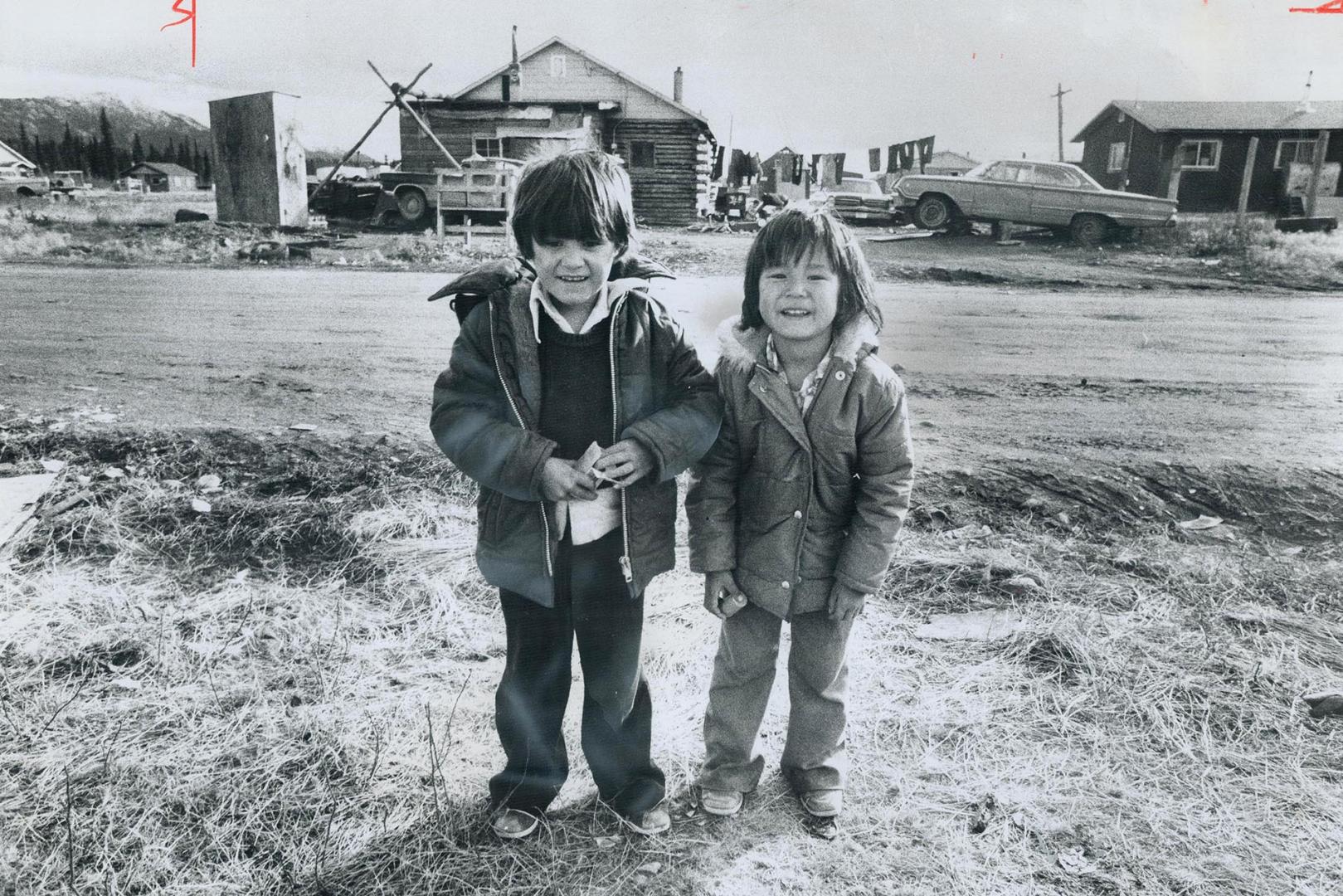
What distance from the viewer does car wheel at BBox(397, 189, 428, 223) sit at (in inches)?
107

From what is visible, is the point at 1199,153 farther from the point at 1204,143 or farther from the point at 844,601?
the point at 844,601

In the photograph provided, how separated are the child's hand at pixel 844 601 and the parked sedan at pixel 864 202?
1586mm

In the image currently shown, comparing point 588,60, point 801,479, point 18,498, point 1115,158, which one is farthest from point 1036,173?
point 18,498

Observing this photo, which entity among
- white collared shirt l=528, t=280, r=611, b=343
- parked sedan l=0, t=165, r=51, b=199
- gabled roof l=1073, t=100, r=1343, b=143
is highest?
gabled roof l=1073, t=100, r=1343, b=143

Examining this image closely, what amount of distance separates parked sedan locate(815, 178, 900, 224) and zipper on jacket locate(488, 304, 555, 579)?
167 cm

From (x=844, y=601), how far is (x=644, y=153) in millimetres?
1645

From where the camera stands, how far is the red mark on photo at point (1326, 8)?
8.08 feet

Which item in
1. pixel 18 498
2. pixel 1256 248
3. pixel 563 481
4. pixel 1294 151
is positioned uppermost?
pixel 1294 151

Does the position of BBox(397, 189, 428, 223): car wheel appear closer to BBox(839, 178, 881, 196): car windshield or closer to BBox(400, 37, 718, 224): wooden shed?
BBox(400, 37, 718, 224): wooden shed

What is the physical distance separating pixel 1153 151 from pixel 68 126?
3688mm

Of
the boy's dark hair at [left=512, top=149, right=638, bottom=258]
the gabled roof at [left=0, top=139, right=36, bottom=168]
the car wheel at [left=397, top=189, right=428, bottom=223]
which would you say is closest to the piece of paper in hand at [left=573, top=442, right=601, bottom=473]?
the boy's dark hair at [left=512, top=149, right=638, bottom=258]

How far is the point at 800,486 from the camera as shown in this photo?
1609 millimetres

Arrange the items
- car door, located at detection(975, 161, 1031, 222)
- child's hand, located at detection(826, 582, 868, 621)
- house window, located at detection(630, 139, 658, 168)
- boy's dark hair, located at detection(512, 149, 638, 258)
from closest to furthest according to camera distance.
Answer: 1. boy's dark hair, located at detection(512, 149, 638, 258)
2. child's hand, located at detection(826, 582, 868, 621)
3. house window, located at detection(630, 139, 658, 168)
4. car door, located at detection(975, 161, 1031, 222)

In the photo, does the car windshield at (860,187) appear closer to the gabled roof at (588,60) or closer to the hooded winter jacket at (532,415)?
the gabled roof at (588,60)
